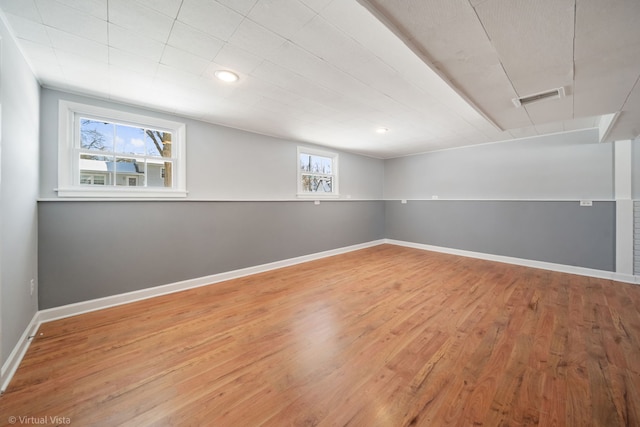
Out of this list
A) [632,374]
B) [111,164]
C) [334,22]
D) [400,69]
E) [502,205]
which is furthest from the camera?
[502,205]

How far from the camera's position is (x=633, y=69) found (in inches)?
72.5

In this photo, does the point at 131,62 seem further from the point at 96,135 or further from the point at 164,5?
the point at 96,135

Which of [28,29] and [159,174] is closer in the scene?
[28,29]

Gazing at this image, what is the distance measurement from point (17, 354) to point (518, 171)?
6.85 meters

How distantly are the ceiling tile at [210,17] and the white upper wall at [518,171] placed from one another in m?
5.15

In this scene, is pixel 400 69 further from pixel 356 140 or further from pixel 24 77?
pixel 24 77

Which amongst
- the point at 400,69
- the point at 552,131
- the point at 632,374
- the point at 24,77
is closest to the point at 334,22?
the point at 400,69

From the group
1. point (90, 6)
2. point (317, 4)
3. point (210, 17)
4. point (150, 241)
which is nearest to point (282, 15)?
point (317, 4)

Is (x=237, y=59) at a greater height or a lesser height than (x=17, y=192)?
greater

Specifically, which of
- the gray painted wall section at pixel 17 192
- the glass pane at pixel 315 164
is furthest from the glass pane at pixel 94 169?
the glass pane at pixel 315 164

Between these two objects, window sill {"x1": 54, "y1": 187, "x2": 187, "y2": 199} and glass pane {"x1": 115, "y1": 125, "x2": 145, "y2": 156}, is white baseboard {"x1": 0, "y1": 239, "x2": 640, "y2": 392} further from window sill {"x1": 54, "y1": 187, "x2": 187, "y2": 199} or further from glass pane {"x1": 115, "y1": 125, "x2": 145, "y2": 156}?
glass pane {"x1": 115, "y1": 125, "x2": 145, "y2": 156}

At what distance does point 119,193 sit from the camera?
2709mm

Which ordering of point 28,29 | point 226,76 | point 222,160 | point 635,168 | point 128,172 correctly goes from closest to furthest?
point 28,29
point 226,76
point 128,172
point 635,168
point 222,160

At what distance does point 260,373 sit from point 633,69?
368 cm
